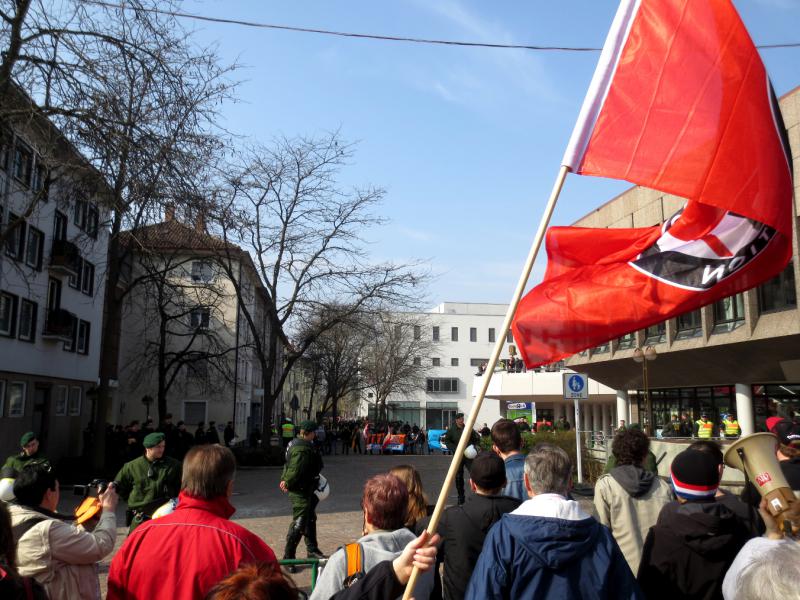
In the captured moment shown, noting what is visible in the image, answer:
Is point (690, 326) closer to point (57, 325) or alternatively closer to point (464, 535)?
point (57, 325)

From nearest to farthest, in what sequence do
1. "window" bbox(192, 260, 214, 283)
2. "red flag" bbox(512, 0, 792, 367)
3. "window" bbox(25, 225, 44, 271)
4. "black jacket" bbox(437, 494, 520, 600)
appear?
"black jacket" bbox(437, 494, 520, 600), "red flag" bbox(512, 0, 792, 367), "window" bbox(192, 260, 214, 283), "window" bbox(25, 225, 44, 271)

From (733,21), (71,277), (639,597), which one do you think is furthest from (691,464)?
(71,277)

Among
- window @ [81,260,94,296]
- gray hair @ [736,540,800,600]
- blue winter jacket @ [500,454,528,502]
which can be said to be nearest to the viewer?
gray hair @ [736,540,800,600]

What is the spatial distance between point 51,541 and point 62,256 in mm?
28293

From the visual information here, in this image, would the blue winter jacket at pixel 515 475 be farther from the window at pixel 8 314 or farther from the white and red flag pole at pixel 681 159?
the window at pixel 8 314

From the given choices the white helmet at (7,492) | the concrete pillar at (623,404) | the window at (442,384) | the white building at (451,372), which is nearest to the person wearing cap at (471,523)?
the white helmet at (7,492)

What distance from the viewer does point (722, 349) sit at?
25516 millimetres

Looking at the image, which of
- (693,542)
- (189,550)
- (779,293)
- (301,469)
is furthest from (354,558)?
(779,293)

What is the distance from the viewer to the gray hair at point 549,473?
3291 mm

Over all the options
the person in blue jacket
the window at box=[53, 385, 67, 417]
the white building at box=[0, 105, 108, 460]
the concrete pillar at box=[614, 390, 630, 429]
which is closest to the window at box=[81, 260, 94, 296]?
the white building at box=[0, 105, 108, 460]

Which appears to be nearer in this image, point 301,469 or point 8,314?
point 301,469

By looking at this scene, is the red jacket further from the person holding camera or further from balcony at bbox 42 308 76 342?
balcony at bbox 42 308 76 342

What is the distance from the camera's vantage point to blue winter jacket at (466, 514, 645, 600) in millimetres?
2938

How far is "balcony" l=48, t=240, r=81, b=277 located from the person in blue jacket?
29.5 meters
